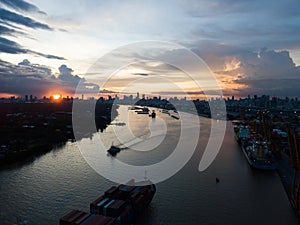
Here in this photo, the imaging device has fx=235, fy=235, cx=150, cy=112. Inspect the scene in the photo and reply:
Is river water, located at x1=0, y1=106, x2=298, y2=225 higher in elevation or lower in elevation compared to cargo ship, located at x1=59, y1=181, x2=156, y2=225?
lower

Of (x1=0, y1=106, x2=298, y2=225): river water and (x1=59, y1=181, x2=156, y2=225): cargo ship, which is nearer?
(x1=59, y1=181, x2=156, y2=225): cargo ship

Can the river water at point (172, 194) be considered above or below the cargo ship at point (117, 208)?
below

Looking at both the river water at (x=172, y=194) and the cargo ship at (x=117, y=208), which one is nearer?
the cargo ship at (x=117, y=208)

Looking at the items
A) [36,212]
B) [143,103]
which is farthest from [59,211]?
[143,103]

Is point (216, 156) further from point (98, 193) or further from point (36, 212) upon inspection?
point (36, 212)

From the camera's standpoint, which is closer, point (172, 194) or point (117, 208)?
point (117, 208)
